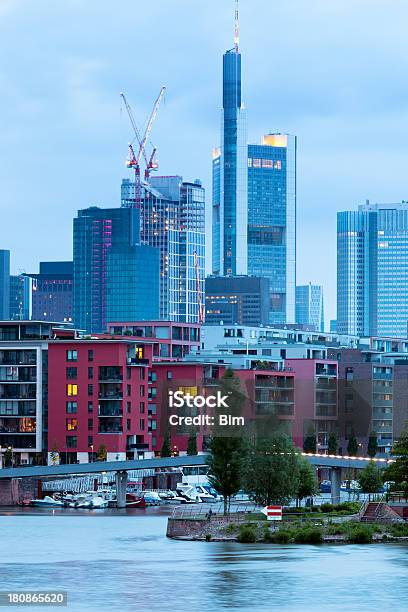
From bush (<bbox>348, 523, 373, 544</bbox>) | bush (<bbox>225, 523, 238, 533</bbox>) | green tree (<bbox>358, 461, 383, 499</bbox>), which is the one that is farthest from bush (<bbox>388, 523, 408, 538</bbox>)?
green tree (<bbox>358, 461, 383, 499</bbox>)

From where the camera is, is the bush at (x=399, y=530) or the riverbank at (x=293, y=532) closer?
the riverbank at (x=293, y=532)

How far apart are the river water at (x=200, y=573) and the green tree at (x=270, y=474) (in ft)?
35.4

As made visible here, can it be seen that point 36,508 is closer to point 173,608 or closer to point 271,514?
point 271,514

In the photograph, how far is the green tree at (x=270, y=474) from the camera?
479 ft

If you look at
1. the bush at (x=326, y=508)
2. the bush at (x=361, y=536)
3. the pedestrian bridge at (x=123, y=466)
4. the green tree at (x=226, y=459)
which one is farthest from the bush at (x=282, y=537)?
the pedestrian bridge at (x=123, y=466)

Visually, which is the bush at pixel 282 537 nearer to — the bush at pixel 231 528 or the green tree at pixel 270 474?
the bush at pixel 231 528

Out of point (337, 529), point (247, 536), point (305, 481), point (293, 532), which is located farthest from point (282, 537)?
point (305, 481)

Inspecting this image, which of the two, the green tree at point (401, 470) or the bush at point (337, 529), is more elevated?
the green tree at point (401, 470)

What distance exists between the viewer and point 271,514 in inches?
5143

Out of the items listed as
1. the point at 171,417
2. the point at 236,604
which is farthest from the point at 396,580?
the point at 171,417

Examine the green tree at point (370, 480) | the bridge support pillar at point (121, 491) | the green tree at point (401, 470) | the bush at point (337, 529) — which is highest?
the green tree at point (401, 470)

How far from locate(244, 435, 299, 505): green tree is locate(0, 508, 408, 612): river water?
10776mm

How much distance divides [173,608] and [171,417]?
269ft

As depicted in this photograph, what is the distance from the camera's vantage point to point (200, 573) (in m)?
104
